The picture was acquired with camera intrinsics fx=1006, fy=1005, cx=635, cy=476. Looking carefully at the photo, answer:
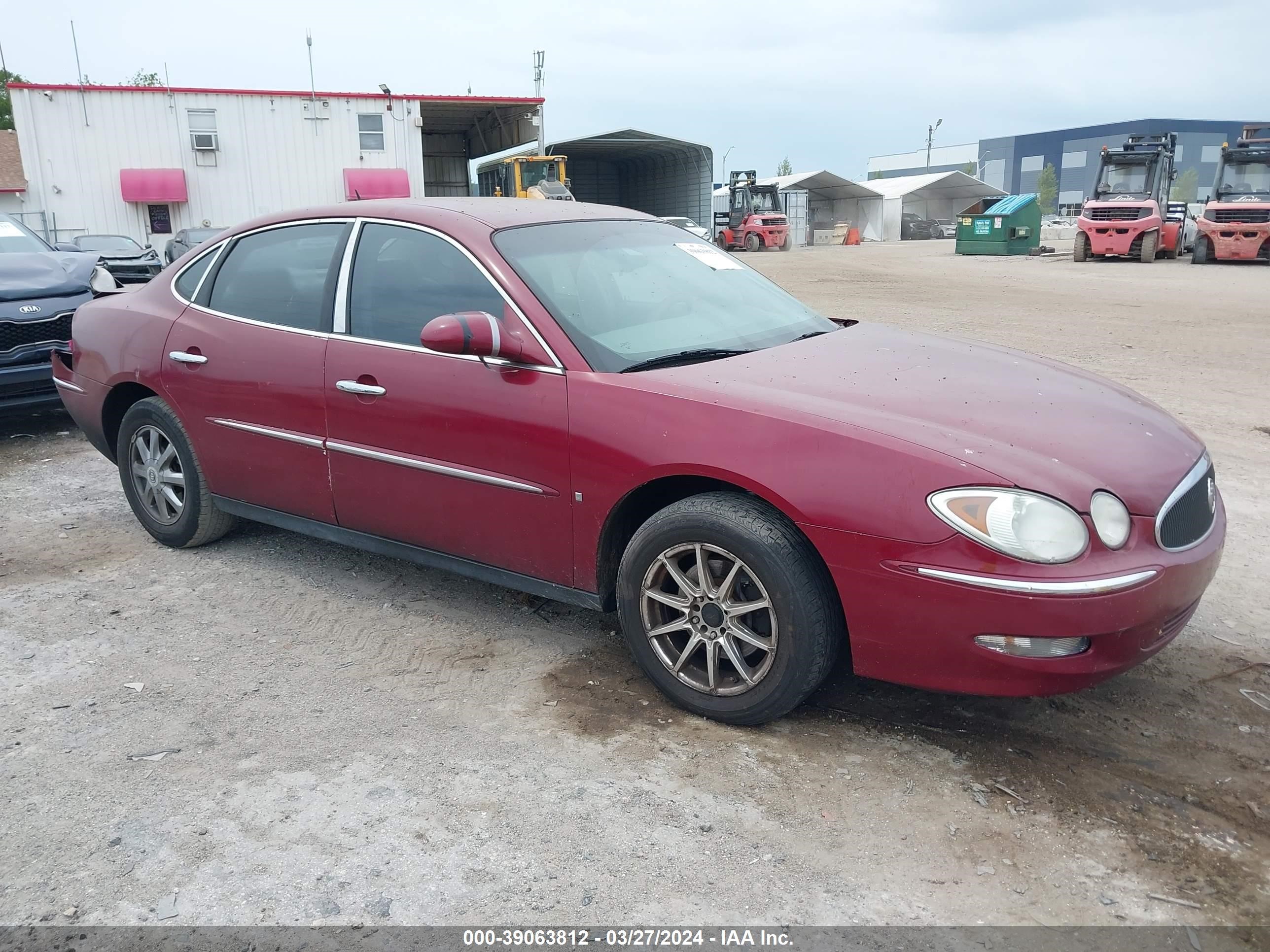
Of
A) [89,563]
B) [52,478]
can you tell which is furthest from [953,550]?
[52,478]

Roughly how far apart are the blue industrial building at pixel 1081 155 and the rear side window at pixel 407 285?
88332 mm

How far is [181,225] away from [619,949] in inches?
1159

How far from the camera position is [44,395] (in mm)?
7199

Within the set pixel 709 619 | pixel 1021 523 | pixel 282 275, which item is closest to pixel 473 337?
pixel 709 619

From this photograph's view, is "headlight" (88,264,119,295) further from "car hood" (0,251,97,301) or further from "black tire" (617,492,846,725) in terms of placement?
"black tire" (617,492,846,725)

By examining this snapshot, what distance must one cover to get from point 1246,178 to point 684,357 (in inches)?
1055

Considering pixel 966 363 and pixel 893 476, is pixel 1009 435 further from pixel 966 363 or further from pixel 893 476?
pixel 966 363

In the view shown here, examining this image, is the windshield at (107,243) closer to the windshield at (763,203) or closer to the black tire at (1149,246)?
the black tire at (1149,246)

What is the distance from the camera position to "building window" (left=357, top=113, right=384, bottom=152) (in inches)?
1114

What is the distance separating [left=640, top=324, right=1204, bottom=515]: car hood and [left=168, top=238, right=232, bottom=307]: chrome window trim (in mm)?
2450

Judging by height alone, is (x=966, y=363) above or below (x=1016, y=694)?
above

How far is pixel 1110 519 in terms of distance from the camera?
2.76 meters

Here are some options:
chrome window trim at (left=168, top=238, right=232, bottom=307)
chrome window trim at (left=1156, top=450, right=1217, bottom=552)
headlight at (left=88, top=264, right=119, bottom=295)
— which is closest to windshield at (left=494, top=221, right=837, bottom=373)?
chrome window trim at (left=1156, top=450, right=1217, bottom=552)

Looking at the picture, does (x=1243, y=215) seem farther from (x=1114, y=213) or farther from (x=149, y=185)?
(x=149, y=185)
